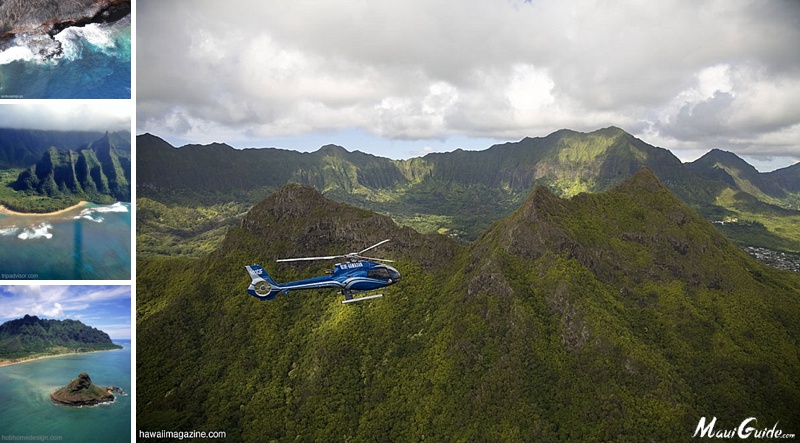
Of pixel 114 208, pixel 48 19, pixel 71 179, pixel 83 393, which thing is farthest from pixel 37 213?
pixel 48 19

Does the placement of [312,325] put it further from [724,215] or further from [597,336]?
[724,215]

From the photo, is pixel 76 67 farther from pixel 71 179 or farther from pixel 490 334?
pixel 490 334

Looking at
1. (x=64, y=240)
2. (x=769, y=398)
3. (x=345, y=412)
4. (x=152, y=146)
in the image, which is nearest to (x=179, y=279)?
(x=345, y=412)

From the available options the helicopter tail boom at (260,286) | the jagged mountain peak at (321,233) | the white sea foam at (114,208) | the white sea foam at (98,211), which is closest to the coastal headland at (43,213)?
the white sea foam at (98,211)

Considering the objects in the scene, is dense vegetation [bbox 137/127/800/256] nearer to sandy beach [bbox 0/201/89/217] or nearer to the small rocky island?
the small rocky island

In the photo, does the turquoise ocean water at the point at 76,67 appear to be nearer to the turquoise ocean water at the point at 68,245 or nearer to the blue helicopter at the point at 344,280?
the turquoise ocean water at the point at 68,245

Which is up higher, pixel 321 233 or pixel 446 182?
pixel 446 182

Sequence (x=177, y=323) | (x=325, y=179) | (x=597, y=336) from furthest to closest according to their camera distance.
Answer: (x=325, y=179) → (x=177, y=323) → (x=597, y=336)
